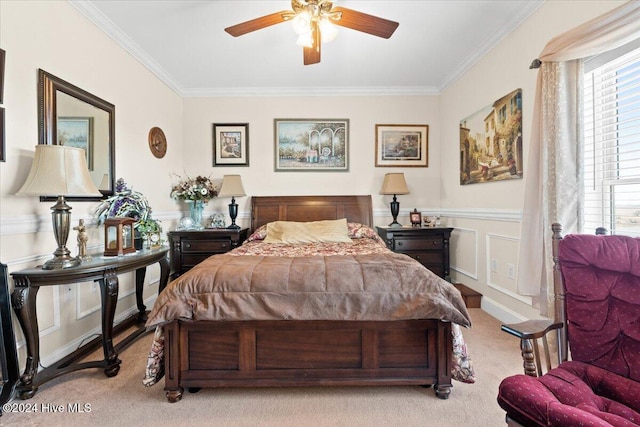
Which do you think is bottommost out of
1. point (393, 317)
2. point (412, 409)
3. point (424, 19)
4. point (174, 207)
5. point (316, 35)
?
point (412, 409)

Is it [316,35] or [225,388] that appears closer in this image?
[225,388]

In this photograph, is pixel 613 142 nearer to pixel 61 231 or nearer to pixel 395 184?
pixel 395 184

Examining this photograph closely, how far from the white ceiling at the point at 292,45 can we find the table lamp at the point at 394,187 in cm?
124

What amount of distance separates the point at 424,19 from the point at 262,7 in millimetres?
1408

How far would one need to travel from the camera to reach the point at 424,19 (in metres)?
2.62

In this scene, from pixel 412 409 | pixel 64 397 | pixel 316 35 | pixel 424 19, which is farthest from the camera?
pixel 424 19

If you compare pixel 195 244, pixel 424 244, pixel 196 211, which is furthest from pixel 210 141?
pixel 424 244

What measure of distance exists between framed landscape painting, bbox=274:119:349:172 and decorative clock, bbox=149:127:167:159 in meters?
1.43

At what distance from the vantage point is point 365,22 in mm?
2062

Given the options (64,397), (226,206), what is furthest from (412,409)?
(226,206)

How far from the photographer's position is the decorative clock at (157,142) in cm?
351

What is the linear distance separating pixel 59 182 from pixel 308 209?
2715 mm

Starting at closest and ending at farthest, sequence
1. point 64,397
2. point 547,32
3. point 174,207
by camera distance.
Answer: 1. point 64,397
2. point 547,32
3. point 174,207

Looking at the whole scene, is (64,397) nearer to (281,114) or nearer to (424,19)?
(281,114)
